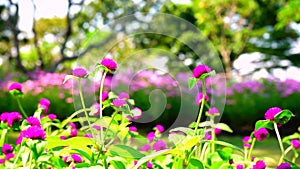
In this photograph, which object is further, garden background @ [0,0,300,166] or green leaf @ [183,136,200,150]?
garden background @ [0,0,300,166]

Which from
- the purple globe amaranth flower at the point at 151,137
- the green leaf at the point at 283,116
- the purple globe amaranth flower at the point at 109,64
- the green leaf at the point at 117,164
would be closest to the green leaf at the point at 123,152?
the green leaf at the point at 117,164

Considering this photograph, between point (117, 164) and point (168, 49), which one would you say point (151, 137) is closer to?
point (117, 164)

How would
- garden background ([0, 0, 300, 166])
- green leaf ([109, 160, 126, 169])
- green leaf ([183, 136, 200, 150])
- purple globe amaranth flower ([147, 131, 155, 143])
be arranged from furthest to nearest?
garden background ([0, 0, 300, 166]) → purple globe amaranth flower ([147, 131, 155, 143]) → green leaf ([109, 160, 126, 169]) → green leaf ([183, 136, 200, 150])

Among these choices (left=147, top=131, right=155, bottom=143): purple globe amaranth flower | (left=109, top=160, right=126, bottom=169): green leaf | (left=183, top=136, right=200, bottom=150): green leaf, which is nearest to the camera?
(left=183, top=136, right=200, bottom=150): green leaf

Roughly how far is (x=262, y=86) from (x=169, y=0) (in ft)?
21.7

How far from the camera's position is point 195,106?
1.17m

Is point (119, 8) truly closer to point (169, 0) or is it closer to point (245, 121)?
point (169, 0)

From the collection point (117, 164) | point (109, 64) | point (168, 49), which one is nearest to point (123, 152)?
point (117, 164)

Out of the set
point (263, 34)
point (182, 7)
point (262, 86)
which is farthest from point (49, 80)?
point (263, 34)

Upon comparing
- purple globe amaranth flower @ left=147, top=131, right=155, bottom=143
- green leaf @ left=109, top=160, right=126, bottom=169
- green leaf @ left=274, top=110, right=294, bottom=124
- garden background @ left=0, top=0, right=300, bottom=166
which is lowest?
green leaf @ left=109, top=160, right=126, bottom=169

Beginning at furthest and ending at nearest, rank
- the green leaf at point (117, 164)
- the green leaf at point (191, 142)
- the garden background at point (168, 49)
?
the garden background at point (168, 49) → the green leaf at point (117, 164) → the green leaf at point (191, 142)

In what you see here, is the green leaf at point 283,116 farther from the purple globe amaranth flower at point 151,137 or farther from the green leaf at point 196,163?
the purple globe amaranth flower at point 151,137

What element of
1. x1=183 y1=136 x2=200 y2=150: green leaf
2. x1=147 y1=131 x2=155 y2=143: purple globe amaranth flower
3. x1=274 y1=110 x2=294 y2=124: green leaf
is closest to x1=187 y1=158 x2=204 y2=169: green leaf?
x1=183 y1=136 x2=200 y2=150: green leaf

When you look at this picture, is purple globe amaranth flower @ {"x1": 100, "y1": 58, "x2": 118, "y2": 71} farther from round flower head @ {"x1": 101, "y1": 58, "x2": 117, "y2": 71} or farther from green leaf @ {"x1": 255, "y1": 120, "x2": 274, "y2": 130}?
green leaf @ {"x1": 255, "y1": 120, "x2": 274, "y2": 130}
